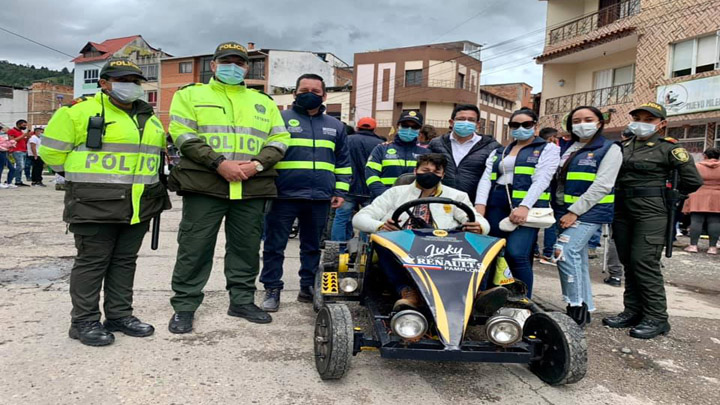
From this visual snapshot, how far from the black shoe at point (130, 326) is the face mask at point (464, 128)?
3.31 meters

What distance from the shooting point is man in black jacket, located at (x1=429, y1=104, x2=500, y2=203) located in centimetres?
501

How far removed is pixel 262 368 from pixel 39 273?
351cm

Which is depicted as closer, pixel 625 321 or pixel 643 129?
pixel 643 129

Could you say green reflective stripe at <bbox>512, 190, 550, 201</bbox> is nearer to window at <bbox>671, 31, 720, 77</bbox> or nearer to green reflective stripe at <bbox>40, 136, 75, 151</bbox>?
green reflective stripe at <bbox>40, 136, 75, 151</bbox>

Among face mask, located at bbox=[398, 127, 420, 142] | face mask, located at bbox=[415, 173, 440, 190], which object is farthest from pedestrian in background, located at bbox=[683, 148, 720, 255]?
face mask, located at bbox=[415, 173, 440, 190]

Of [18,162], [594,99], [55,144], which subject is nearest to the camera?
[55,144]

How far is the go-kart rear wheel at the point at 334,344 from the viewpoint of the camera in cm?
295

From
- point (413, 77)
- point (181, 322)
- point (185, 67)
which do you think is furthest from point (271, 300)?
point (185, 67)

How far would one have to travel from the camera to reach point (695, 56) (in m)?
15.7

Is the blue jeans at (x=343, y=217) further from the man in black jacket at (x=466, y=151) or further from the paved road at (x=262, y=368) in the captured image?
the paved road at (x=262, y=368)

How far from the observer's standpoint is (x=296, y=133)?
4.55 meters

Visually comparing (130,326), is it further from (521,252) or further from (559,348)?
(521,252)

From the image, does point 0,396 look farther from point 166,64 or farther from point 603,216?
point 166,64

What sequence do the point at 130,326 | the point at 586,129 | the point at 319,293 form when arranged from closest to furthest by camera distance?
1. the point at 130,326
2. the point at 319,293
3. the point at 586,129
